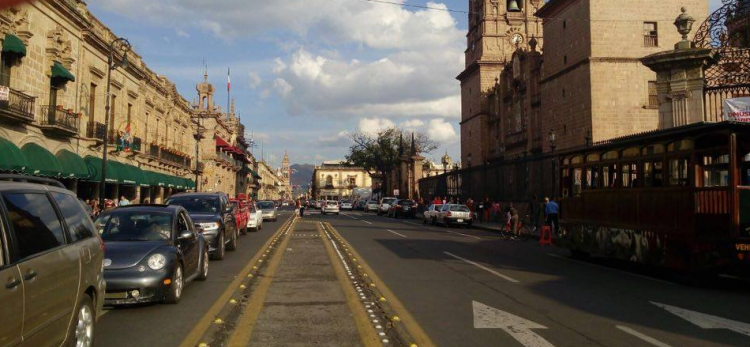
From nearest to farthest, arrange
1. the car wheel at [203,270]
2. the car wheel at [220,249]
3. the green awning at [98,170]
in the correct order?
the car wheel at [203,270] < the car wheel at [220,249] < the green awning at [98,170]

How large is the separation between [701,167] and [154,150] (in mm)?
38132

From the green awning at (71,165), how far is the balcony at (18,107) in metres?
2.48

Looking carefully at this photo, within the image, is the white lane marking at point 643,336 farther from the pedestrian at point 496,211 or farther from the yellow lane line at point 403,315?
the pedestrian at point 496,211

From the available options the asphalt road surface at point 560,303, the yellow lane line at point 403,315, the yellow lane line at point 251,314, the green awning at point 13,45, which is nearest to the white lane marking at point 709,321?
the asphalt road surface at point 560,303

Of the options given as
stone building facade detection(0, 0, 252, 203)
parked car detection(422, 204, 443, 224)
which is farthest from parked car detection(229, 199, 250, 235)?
parked car detection(422, 204, 443, 224)

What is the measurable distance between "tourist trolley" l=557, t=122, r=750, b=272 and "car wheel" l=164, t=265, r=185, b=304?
364 inches

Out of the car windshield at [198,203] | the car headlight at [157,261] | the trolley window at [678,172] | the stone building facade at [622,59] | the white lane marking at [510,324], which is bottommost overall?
the white lane marking at [510,324]

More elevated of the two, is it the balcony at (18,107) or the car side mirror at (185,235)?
the balcony at (18,107)

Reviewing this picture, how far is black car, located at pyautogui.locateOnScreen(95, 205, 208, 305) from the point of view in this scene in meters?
7.86

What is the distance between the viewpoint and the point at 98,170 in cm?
2917

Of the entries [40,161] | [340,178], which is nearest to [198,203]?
[40,161]

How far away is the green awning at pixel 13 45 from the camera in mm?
21734

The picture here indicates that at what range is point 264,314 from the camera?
25.9 ft

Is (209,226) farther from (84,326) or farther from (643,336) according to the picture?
(643,336)
